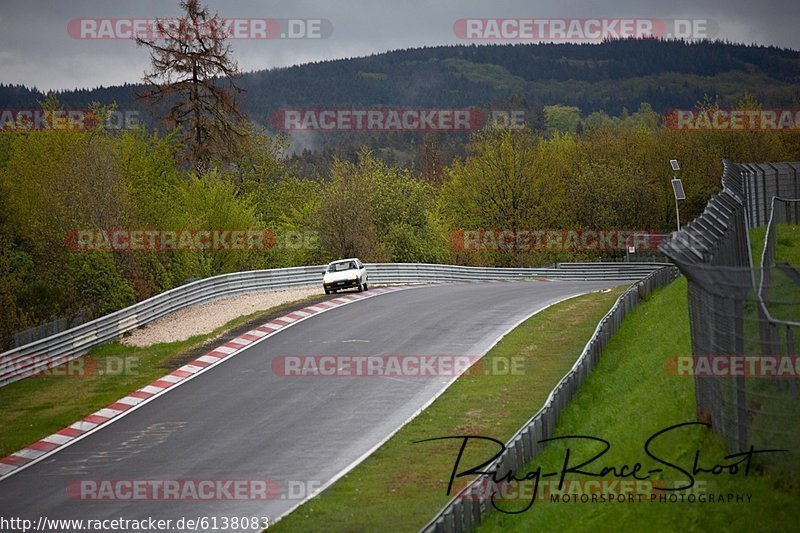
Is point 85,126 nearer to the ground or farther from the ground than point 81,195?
farther from the ground

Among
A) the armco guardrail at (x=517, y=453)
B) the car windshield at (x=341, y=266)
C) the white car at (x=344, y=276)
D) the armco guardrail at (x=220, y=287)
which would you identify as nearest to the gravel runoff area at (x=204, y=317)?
the armco guardrail at (x=220, y=287)

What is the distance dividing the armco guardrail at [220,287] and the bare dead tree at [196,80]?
13.8 m

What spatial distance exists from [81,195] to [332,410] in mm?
22781

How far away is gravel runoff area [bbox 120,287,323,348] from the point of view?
30.9 m

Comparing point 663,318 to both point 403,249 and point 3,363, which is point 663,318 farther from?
point 403,249

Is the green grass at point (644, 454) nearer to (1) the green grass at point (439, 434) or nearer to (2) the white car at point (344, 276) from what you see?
(1) the green grass at point (439, 434)

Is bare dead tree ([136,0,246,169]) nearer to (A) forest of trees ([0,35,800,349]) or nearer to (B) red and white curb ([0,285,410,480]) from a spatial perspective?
(A) forest of trees ([0,35,800,349])

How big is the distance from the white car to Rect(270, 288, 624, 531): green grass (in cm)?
970

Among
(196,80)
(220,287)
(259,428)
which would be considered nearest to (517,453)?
(259,428)

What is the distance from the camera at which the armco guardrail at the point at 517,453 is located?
1270cm

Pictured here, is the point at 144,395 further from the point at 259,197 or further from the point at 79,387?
the point at 259,197

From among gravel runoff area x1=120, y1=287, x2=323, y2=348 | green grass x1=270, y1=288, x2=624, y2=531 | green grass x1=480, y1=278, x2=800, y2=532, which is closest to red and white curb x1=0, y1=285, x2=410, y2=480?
gravel runoff area x1=120, y1=287, x2=323, y2=348

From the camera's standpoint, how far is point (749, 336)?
1047 cm

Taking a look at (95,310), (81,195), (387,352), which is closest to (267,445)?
(387,352)
